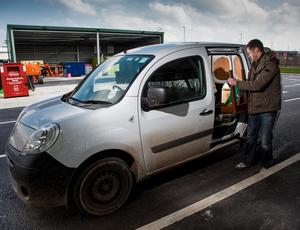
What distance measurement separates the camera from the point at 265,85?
3584 mm

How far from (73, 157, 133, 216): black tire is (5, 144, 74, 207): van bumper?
6.6 inches

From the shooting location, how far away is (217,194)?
3.28 metres

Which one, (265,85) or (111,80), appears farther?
(265,85)

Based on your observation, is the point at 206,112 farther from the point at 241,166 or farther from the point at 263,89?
the point at 241,166

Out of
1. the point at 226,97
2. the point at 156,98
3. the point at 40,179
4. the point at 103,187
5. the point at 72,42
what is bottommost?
the point at 103,187

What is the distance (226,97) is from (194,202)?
1680mm

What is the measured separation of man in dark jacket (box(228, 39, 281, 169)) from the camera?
3.56 m

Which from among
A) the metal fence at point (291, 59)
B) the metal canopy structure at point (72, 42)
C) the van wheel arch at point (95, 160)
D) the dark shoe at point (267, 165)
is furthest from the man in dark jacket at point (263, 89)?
the metal fence at point (291, 59)

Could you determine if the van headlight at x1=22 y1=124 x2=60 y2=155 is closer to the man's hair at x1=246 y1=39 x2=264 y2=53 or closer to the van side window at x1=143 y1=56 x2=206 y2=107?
the van side window at x1=143 y1=56 x2=206 y2=107

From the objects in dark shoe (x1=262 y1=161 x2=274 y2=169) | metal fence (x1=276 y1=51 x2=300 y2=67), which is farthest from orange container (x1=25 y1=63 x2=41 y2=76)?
metal fence (x1=276 y1=51 x2=300 y2=67)

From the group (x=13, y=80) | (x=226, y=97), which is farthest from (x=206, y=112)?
(x=13, y=80)

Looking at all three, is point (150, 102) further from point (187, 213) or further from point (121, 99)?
point (187, 213)

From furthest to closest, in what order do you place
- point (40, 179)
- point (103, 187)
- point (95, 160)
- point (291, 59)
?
1. point (291, 59)
2. point (103, 187)
3. point (95, 160)
4. point (40, 179)

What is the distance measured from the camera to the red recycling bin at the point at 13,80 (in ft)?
42.0
